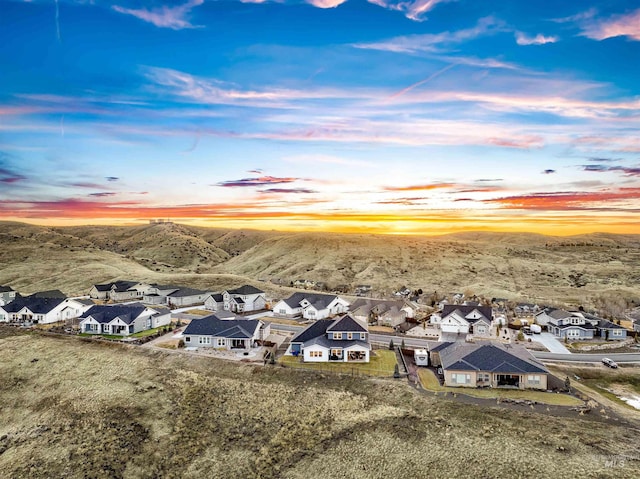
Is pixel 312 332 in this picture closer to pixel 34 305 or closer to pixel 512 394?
pixel 512 394

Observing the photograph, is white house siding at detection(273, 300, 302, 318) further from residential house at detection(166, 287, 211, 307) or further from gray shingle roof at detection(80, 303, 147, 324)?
gray shingle roof at detection(80, 303, 147, 324)

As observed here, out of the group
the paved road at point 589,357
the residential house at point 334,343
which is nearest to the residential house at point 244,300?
the residential house at point 334,343

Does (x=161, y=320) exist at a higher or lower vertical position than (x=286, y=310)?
higher

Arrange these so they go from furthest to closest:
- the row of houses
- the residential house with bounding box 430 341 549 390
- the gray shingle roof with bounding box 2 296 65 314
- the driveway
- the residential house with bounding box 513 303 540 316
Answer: the residential house with bounding box 513 303 540 316 < the row of houses < the gray shingle roof with bounding box 2 296 65 314 < the driveway < the residential house with bounding box 430 341 549 390

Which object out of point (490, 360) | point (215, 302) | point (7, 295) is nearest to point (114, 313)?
point (215, 302)

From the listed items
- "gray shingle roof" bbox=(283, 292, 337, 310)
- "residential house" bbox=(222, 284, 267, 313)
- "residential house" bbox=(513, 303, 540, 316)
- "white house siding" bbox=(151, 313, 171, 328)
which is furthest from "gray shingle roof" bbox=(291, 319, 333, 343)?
"residential house" bbox=(513, 303, 540, 316)

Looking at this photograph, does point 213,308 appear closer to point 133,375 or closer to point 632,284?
point 133,375
